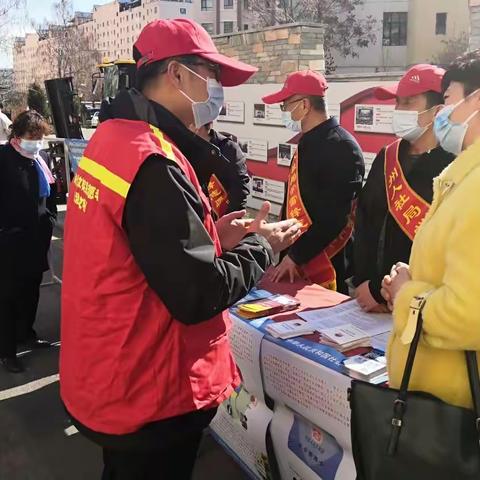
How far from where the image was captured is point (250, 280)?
1549mm

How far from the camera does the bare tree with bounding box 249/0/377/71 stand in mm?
31844

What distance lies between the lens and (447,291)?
47.8 inches

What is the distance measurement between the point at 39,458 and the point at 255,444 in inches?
52.3

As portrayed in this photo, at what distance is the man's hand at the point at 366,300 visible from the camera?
225 cm

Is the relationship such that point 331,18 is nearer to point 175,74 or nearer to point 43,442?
point 43,442

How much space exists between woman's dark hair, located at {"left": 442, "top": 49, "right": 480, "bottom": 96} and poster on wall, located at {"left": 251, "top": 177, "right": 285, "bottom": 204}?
5320 millimetres

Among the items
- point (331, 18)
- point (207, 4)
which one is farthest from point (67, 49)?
point (207, 4)

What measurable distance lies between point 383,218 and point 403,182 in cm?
21

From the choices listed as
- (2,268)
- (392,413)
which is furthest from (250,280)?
(2,268)

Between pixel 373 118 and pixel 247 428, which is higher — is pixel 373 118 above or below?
above

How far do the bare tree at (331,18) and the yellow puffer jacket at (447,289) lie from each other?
3139cm

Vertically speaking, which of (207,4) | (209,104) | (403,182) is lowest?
(403,182)

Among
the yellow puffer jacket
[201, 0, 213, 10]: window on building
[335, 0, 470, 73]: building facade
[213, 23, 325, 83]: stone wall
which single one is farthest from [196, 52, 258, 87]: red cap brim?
[201, 0, 213, 10]: window on building

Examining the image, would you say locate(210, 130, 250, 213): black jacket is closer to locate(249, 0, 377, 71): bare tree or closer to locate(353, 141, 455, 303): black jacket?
locate(353, 141, 455, 303): black jacket
